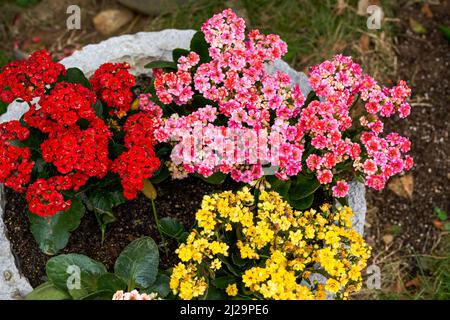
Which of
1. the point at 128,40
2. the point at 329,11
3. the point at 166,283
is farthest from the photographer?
the point at 329,11

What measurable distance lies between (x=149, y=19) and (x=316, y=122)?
209 centimetres

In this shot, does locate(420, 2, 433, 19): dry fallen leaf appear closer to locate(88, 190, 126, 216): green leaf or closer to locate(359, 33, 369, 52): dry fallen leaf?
locate(359, 33, 369, 52): dry fallen leaf

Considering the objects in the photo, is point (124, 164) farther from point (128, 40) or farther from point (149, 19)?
point (149, 19)

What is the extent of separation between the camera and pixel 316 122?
2.26m

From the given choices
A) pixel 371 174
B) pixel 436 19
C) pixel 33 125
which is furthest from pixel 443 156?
pixel 33 125

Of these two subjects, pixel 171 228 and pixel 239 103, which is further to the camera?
pixel 171 228

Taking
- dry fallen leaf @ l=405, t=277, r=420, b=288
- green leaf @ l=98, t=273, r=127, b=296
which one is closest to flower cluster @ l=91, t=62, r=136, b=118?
green leaf @ l=98, t=273, r=127, b=296

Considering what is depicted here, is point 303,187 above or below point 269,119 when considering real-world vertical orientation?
below

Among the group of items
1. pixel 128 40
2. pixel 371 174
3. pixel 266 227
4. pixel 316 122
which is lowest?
pixel 266 227

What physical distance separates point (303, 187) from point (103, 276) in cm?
90

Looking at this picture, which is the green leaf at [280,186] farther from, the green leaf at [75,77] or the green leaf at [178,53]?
the green leaf at [75,77]

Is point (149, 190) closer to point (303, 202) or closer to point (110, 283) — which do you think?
point (110, 283)

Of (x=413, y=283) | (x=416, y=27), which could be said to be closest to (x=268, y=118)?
(x=413, y=283)

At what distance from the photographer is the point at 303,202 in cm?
254
